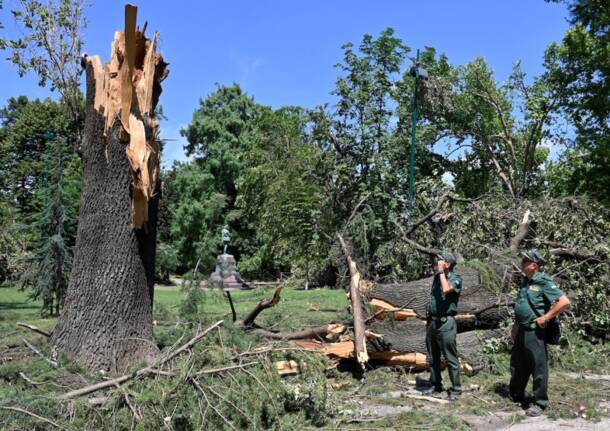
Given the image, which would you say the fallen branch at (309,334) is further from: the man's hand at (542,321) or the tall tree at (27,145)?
the tall tree at (27,145)

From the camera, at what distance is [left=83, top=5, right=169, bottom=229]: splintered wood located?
578 centimetres

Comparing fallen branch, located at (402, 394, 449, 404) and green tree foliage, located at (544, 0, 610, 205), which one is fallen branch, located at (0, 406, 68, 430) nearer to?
fallen branch, located at (402, 394, 449, 404)

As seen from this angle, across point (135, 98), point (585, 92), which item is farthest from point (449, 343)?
point (585, 92)

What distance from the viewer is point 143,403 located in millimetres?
4137

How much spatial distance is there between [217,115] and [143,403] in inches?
1342

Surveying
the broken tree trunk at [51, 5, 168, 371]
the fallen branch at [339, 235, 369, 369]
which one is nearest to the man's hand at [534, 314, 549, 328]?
the fallen branch at [339, 235, 369, 369]

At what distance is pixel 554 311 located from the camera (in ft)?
17.0

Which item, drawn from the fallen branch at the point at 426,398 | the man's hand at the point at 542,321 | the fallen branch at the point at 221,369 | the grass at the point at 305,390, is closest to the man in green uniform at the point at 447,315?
the fallen branch at the point at 426,398

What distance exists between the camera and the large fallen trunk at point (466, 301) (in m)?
7.24

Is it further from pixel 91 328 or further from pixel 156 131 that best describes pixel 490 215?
pixel 91 328

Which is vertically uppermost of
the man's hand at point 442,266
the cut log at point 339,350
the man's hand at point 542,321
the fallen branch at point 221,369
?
the man's hand at point 442,266

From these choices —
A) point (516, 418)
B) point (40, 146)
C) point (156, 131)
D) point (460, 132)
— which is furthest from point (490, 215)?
point (40, 146)

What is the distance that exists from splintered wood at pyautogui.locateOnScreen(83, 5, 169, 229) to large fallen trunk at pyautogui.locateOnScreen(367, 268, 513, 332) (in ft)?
10.3

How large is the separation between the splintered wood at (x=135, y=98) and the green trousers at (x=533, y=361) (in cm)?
381
